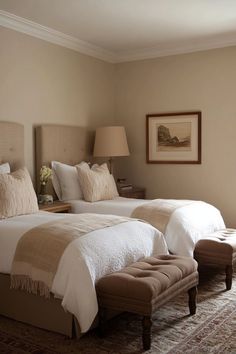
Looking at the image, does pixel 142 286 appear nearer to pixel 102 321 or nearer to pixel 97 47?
pixel 102 321

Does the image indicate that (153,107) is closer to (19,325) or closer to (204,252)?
(204,252)

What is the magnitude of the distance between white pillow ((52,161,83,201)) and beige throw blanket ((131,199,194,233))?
890 mm

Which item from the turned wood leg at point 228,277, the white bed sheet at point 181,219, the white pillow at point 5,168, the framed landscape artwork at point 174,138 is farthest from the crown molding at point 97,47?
the turned wood leg at point 228,277

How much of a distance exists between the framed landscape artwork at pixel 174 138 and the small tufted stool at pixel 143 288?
270 cm

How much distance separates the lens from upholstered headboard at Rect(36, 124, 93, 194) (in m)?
4.78

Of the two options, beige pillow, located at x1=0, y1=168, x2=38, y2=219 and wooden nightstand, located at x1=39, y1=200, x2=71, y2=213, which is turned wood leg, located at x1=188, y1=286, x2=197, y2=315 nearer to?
beige pillow, located at x1=0, y1=168, x2=38, y2=219

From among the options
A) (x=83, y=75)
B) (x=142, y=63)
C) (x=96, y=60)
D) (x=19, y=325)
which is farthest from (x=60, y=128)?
(x=19, y=325)

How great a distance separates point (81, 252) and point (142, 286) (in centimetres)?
46

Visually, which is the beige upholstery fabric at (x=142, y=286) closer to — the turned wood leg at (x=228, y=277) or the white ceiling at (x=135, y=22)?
the turned wood leg at (x=228, y=277)

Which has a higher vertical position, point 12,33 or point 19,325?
point 12,33

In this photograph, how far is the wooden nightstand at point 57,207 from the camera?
4.31 m

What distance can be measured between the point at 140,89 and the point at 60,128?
1471 mm

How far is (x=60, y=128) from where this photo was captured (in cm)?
503

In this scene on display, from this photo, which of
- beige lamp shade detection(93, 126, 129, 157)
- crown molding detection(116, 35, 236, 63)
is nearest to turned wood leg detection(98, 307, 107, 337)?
beige lamp shade detection(93, 126, 129, 157)
